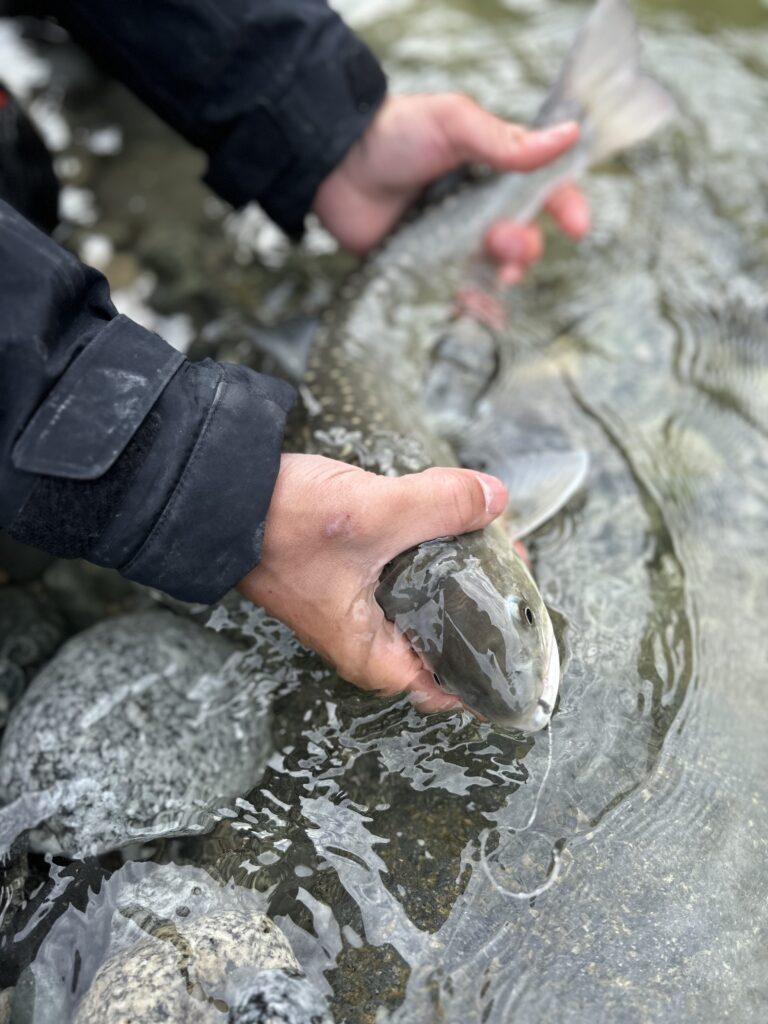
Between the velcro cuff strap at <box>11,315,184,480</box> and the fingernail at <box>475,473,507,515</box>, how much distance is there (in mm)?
1009

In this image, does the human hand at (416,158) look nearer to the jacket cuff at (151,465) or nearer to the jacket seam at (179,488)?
the jacket cuff at (151,465)

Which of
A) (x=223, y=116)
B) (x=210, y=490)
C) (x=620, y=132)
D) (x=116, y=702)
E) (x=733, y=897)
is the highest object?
(x=223, y=116)

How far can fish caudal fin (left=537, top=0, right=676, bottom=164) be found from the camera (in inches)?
191

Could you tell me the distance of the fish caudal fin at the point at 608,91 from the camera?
4.86 m

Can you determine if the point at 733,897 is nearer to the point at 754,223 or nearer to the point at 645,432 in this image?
the point at 645,432

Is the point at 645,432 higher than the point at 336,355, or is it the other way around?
the point at 336,355

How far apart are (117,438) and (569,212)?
139 inches

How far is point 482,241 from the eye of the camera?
4.93 m

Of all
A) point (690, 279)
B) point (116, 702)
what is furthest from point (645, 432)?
point (116, 702)

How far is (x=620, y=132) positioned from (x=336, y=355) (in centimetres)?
215

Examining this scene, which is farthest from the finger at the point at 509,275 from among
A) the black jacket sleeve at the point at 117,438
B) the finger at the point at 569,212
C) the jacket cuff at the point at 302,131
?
the black jacket sleeve at the point at 117,438

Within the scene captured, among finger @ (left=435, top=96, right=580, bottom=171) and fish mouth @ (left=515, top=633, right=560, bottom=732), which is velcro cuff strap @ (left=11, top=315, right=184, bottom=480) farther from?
finger @ (left=435, top=96, right=580, bottom=171)

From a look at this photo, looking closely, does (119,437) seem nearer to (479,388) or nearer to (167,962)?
(167,962)

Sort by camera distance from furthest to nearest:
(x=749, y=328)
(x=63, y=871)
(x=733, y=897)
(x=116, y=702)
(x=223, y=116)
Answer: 1. (x=749, y=328)
2. (x=223, y=116)
3. (x=116, y=702)
4. (x=63, y=871)
5. (x=733, y=897)
